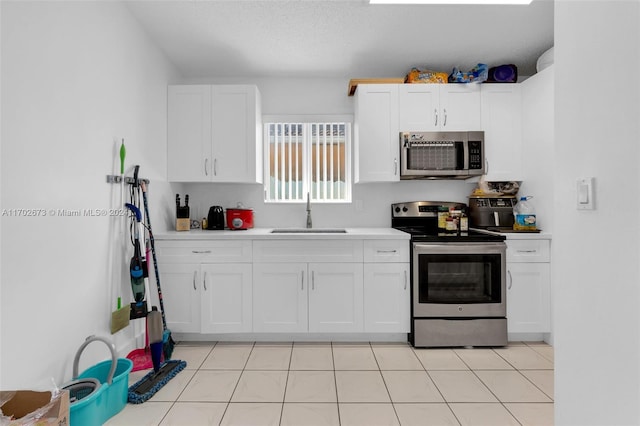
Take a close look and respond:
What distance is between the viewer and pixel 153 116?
10.0ft

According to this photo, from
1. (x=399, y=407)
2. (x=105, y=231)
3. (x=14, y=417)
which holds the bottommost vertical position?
(x=399, y=407)

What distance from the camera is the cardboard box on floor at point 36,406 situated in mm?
1361

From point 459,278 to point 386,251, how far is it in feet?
2.09

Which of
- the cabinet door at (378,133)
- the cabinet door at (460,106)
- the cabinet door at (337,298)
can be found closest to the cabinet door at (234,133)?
the cabinet door at (378,133)

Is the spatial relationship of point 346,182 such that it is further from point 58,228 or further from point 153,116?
point 58,228

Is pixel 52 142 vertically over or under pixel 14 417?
over

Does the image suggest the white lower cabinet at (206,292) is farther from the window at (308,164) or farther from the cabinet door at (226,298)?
the window at (308,164)

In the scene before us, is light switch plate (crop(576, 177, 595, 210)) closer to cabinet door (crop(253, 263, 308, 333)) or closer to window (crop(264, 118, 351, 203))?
cabinet door (crop(253, 263, 308, 333))

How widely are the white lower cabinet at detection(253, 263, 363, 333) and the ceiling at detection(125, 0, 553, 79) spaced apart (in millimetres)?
1859

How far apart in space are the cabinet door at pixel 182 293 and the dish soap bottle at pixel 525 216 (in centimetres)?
284

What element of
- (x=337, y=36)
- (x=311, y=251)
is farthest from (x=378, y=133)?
(x=311, y=251)

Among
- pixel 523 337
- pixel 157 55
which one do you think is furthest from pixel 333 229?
pixel 157 55

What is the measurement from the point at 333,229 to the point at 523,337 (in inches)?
75.7

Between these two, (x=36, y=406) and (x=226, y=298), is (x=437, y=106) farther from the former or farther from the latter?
(x=36, y=406)
